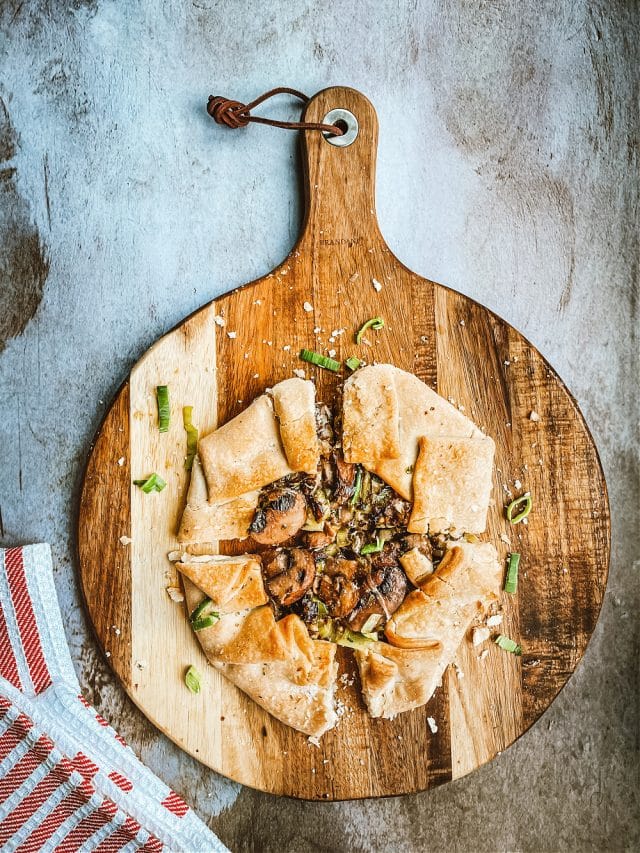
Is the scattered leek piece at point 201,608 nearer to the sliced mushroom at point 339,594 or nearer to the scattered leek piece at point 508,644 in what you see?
the sliced mushroom at point 339,594

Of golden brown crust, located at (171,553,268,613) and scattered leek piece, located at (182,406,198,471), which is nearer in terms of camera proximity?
golden brown crust, located at (171,553,268,613)

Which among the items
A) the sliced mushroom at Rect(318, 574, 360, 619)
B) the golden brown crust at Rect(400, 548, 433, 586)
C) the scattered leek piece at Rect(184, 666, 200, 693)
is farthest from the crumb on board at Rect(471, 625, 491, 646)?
the scattered leek piece at Rect(184, 666, 200, 693)

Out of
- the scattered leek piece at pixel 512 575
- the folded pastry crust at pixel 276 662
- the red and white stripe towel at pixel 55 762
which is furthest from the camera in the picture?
the scattered leek piece at pixel 512 575

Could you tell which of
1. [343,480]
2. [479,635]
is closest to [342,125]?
[343,480]

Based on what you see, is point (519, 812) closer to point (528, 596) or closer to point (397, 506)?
point (528, 596)

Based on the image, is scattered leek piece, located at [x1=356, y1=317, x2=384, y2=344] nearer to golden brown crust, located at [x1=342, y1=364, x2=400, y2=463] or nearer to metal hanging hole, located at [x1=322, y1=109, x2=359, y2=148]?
golden brown crust, located at [x1=342, y1=364, x2=400, y2=463]

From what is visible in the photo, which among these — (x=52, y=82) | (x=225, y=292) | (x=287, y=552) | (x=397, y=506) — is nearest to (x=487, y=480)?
(x=397, y=506)

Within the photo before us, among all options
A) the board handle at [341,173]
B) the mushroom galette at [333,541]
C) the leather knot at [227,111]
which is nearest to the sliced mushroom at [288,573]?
the mushroom galette at [333,541]

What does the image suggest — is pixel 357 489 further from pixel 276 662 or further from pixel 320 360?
pixel 276 662
